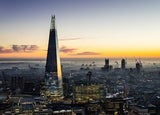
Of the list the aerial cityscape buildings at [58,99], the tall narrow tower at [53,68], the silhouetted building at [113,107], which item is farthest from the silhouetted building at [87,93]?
the silhouetted building at [113,107]

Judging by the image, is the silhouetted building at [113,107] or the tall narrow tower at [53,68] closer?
the silhouetted building at [113,107]

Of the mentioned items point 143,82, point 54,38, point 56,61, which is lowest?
point 143,82

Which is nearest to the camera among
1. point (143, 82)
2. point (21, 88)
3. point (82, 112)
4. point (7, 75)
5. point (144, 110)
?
point (82, 112)

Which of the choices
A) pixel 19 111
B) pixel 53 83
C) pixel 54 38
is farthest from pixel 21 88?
pixel 19 111

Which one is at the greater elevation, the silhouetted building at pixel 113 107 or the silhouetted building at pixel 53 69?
the silhouetted building at pixel 53 69

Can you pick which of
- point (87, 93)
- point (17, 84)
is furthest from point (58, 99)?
point (17, 84)

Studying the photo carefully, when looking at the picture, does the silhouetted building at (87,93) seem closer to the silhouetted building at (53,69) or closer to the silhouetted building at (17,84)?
the silhouetted building at (53,69)

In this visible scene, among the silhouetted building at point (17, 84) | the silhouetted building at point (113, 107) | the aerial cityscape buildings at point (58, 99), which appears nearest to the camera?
the aerial cityscape buildings at point (58, 99)

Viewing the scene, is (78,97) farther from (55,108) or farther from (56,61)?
(55,108)
